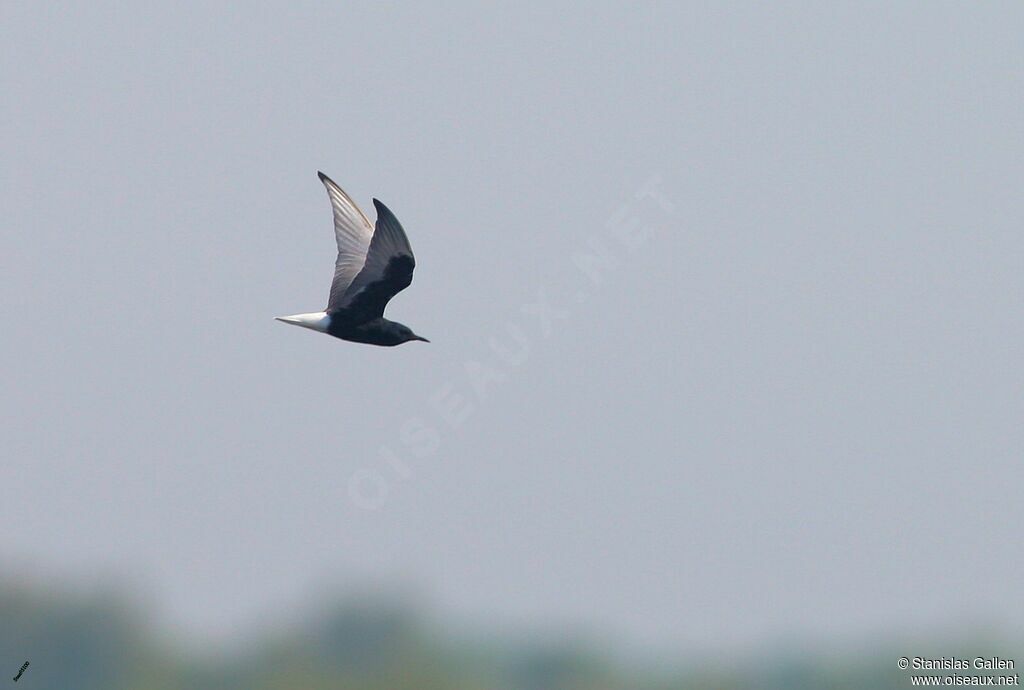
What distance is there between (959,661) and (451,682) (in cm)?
584

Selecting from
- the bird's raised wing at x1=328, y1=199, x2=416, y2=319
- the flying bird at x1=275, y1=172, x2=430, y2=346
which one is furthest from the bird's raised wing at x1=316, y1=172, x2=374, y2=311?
the bird's raised wing at x1=328, y1=199, x2=416, y2=319

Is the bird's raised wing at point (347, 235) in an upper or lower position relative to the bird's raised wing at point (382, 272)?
upper

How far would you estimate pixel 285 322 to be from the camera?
15.2m

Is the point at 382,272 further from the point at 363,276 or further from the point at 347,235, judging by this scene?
the point at 347,235

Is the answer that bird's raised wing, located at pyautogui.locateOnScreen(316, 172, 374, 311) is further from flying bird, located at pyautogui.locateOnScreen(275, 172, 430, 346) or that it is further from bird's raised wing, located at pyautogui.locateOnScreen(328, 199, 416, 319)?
bird's raised wing, located at pyautogui.locateOnScreen(328, 199, 416, 319)

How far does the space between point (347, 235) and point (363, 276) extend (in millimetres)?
988

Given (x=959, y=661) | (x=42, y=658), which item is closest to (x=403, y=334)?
(x=42, y=658)

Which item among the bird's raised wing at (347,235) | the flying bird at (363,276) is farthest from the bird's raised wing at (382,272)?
the bird's raised wing at (347,235)

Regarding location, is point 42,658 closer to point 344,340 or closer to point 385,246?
point 344,340

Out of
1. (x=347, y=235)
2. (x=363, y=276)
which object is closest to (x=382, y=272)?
(x=363, y=276)

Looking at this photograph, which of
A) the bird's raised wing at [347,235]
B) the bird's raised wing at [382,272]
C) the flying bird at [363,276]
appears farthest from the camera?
the bird's raised wing at [347,235]

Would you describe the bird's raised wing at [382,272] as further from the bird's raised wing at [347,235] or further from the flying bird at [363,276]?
the bird's raised wing at [347,235]

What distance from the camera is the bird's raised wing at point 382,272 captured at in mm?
14734

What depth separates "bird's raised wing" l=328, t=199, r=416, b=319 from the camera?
14734 mm
